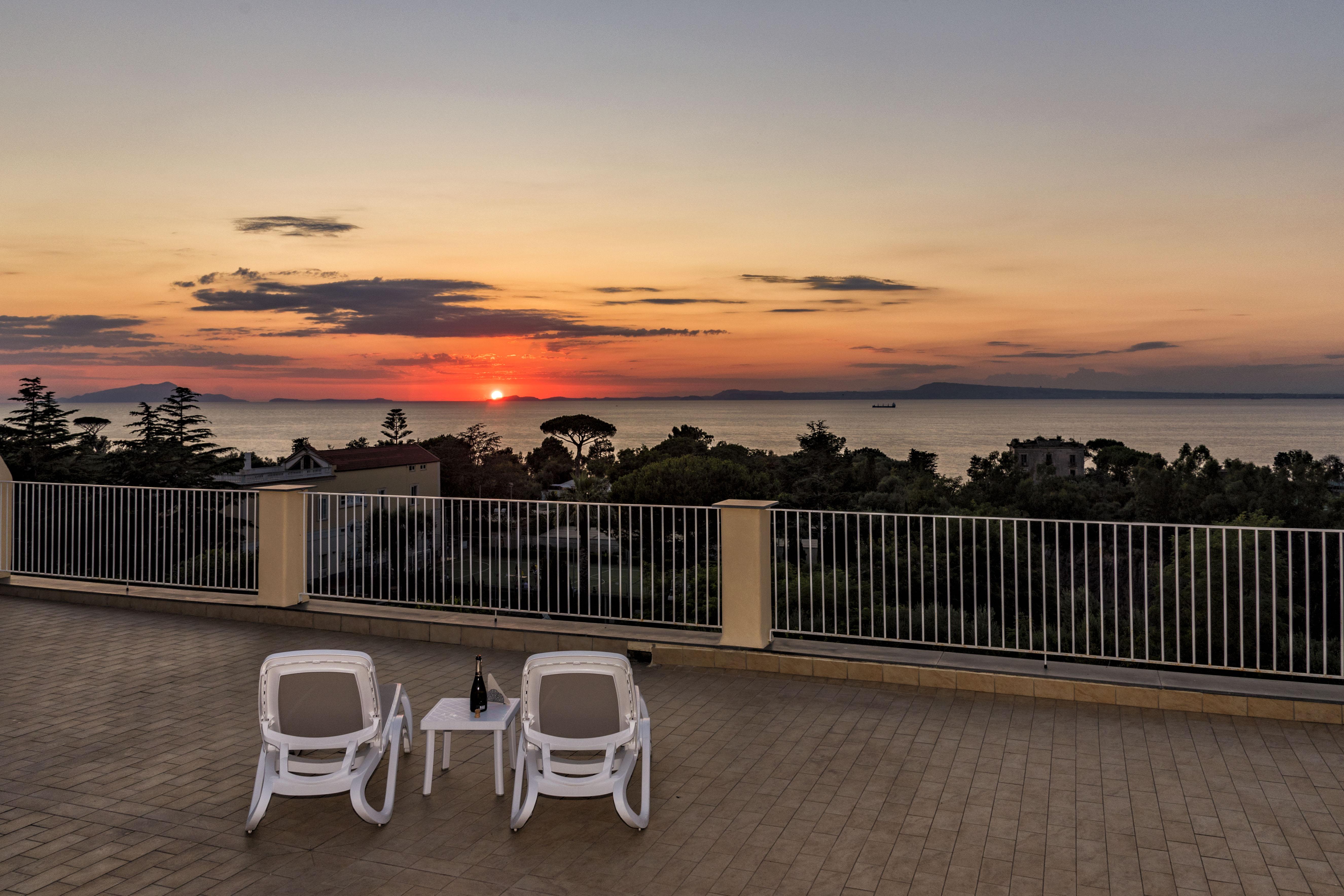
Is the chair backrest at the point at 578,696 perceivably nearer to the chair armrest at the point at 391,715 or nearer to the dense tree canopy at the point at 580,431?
the chair armrest at the point at 391,715

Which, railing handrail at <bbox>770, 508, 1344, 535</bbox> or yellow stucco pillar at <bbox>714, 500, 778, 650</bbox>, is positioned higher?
railing handrail at <bbox>770, 508, 1344, 535</bbox>

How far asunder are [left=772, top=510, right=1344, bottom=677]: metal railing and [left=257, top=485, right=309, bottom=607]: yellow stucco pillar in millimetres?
5023

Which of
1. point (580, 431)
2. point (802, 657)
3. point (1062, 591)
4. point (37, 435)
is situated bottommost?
point (1062, 591)

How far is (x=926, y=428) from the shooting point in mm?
130500

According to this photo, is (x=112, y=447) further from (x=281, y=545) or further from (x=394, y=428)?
(x=281, y=545)

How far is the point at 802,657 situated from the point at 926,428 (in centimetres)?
12902

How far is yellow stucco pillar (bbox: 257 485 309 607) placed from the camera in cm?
903

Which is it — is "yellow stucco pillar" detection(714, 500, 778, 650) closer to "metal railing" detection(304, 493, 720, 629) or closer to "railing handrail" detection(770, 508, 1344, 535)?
"railing handrail" detection(770, 508, 1344, 535)

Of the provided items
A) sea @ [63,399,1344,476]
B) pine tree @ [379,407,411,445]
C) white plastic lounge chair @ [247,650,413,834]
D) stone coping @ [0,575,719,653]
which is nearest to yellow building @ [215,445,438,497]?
pine tree @ [379,407,411,445]

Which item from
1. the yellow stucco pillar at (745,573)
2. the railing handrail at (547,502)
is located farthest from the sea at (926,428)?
the yellow stucco pillar at (745,573)

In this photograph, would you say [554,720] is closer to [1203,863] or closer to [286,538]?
[1203,863]

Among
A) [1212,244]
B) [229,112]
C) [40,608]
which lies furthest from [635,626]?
[1212,244]

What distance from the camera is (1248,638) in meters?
12.9

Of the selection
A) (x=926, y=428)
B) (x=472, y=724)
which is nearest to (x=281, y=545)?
(x=472, y=724)
